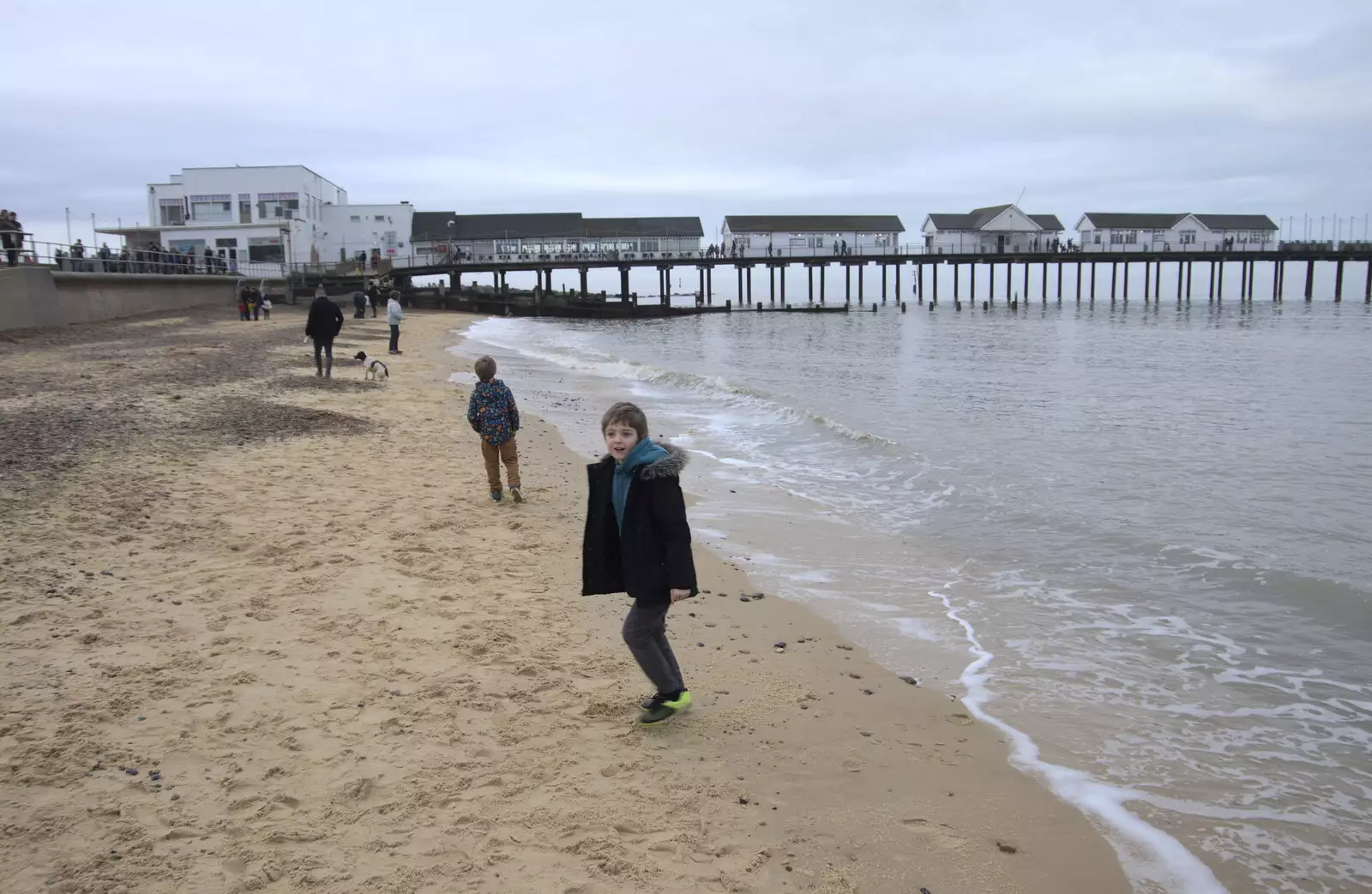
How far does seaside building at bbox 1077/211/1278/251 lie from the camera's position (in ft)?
287

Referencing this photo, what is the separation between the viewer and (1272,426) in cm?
1564

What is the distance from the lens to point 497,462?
29.0 feet

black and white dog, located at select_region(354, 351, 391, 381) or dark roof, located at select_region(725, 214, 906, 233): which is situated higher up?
Result: dark roof, located at select_region(725, 214, 906, 233)

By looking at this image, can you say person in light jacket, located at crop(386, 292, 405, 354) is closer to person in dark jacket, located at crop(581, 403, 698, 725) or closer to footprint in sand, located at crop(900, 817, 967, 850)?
person in dark jacket, located at crop(581, 403, 698, 725)

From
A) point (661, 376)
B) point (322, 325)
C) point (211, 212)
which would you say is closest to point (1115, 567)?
point (322, 325)

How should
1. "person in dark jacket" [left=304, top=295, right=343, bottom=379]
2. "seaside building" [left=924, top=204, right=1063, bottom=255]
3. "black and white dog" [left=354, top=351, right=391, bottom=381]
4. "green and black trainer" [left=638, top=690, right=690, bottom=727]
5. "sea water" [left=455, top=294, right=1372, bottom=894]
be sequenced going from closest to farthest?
1. "sea water" [left=455, top=294, right=1372, bottom=894]
2. "green and black trainer" [left=638, top=690, right=690, bottom=727]
3. "person in dark jacket" [left=304, top=295, right=343, bottom=379]
4. "black and white dog" [left=354, top=351, right=391, bottom=381]
5. "seaside building" [left=924, top=204, right=1063, bottom=255]

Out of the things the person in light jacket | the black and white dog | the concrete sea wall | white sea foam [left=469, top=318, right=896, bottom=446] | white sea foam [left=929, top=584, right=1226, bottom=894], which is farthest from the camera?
the person in light jacket

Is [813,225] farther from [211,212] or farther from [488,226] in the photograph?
[211,212]

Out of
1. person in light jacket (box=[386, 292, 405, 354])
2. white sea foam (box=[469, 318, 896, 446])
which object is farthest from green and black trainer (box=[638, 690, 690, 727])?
person in light jacket (box=[386, 292, 405, 354])

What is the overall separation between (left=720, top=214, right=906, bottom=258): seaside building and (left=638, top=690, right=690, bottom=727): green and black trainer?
255 feet

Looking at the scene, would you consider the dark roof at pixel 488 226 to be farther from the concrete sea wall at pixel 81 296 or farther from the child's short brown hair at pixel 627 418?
the child's short brown hair at pixel 627 418

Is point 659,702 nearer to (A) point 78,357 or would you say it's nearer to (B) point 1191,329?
(A) point 78,357

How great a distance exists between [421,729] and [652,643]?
1.14m

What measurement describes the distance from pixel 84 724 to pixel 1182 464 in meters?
12.4
